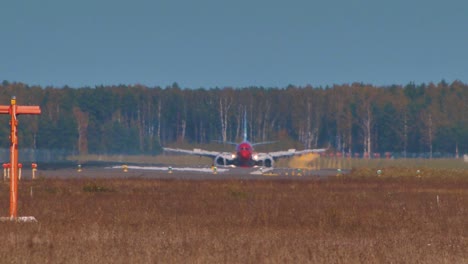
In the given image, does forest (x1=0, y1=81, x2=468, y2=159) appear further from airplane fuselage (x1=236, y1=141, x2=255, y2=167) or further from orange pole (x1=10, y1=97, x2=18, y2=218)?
orange pole (x1=10, y1=97, x2=18, y2=218)

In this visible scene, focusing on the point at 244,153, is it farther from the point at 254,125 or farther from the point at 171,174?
the point at 254,125

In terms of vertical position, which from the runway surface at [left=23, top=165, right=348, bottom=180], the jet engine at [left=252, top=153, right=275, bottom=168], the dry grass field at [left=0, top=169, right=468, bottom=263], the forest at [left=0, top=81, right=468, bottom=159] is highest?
the forest at [left=0, top=81, right=468, bottom=159]

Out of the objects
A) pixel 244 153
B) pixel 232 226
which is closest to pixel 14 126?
pixel 232 226

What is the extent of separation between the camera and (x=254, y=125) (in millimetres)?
191875

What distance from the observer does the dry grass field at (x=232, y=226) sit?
2064 cm

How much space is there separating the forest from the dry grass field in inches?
3991

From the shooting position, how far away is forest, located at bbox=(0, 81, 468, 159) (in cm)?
15475

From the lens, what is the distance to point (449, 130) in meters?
165

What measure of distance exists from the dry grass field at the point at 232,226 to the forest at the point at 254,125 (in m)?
101

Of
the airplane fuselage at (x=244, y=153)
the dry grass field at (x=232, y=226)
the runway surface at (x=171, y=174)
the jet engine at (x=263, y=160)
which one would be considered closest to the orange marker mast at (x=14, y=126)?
the dry grass field at (x=232, y=226)

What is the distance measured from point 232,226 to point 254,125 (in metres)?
164

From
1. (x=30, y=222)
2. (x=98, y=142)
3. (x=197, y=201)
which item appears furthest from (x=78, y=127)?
(x=30, y=222)

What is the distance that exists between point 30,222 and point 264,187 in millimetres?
27245

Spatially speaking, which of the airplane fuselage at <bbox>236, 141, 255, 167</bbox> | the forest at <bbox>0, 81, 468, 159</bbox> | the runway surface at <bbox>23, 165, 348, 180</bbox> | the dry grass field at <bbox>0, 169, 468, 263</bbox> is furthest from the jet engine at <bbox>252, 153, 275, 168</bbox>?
the dry grass field at <bbox>0, 169, 468, 263</bbox>
